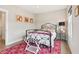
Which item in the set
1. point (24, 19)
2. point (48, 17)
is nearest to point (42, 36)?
point (48, 17)

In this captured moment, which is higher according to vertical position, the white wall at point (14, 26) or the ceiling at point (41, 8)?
the ceiling at point (41, 8)

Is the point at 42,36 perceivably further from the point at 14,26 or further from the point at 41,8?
the point at 14,26

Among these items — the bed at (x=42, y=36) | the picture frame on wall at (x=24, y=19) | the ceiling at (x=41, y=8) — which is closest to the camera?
the ceiling at (x=41, y=8)

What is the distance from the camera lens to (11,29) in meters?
4.48

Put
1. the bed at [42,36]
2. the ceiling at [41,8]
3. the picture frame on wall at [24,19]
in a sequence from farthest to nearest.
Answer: the bed at [42,36] < the picture frame on wall at [24,19] < the ceiling at [41,8]

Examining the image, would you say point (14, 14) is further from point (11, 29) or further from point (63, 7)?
point (63, 7)

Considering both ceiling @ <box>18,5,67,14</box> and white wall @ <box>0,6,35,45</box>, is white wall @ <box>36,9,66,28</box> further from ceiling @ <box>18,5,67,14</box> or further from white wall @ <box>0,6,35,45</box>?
white wall @ <box>0,6,35,45</box>

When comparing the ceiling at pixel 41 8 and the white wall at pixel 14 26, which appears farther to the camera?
the white wall at pixel 14 26

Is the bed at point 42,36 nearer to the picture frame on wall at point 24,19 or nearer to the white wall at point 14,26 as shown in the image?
the white wall at point 14,26

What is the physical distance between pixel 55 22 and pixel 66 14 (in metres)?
0.61

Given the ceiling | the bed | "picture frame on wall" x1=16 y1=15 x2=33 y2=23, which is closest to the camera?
the ceiling

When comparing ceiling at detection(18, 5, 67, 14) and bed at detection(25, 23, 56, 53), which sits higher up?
ceiling at detection(18, 5, 67, 14)

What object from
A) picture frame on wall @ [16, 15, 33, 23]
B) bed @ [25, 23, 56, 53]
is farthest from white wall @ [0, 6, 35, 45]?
bed @ [25, 23, 56, 53]

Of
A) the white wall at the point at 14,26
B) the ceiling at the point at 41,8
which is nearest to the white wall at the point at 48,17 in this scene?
the ceiling at the point at 41,8
